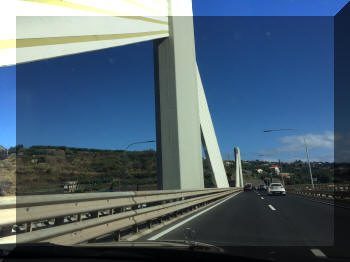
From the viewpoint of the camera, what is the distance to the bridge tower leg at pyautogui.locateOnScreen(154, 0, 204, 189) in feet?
36.6

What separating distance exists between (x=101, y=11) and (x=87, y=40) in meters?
0.92

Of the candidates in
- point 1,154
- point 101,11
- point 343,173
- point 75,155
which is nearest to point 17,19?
point 101,11

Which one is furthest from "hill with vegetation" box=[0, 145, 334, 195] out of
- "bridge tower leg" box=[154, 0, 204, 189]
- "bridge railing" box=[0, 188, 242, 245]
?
"bridge tower leg" box=[154, 0, 204, 189]

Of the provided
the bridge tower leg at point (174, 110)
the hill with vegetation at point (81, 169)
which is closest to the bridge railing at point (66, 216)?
the hill with vegetation at point (81, 169)

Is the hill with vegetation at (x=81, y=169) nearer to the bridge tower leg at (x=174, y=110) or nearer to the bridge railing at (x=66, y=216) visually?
the bridge railing at (x=66, y=216)

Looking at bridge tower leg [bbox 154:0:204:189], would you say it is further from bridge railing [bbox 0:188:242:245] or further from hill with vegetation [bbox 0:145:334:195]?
hill with vegetation [bbox 0:145:334:195]

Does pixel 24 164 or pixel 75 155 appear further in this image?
pixel 75 155

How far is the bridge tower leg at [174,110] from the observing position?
1116 cm

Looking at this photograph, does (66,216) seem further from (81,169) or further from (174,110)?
(81,169)

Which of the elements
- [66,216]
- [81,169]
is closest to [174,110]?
[66,216]

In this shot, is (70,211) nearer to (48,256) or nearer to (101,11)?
(48,256)

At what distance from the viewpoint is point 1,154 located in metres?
7.41

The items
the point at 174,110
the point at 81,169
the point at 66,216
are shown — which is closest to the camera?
the point at 66,216

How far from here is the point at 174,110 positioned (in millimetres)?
11219
